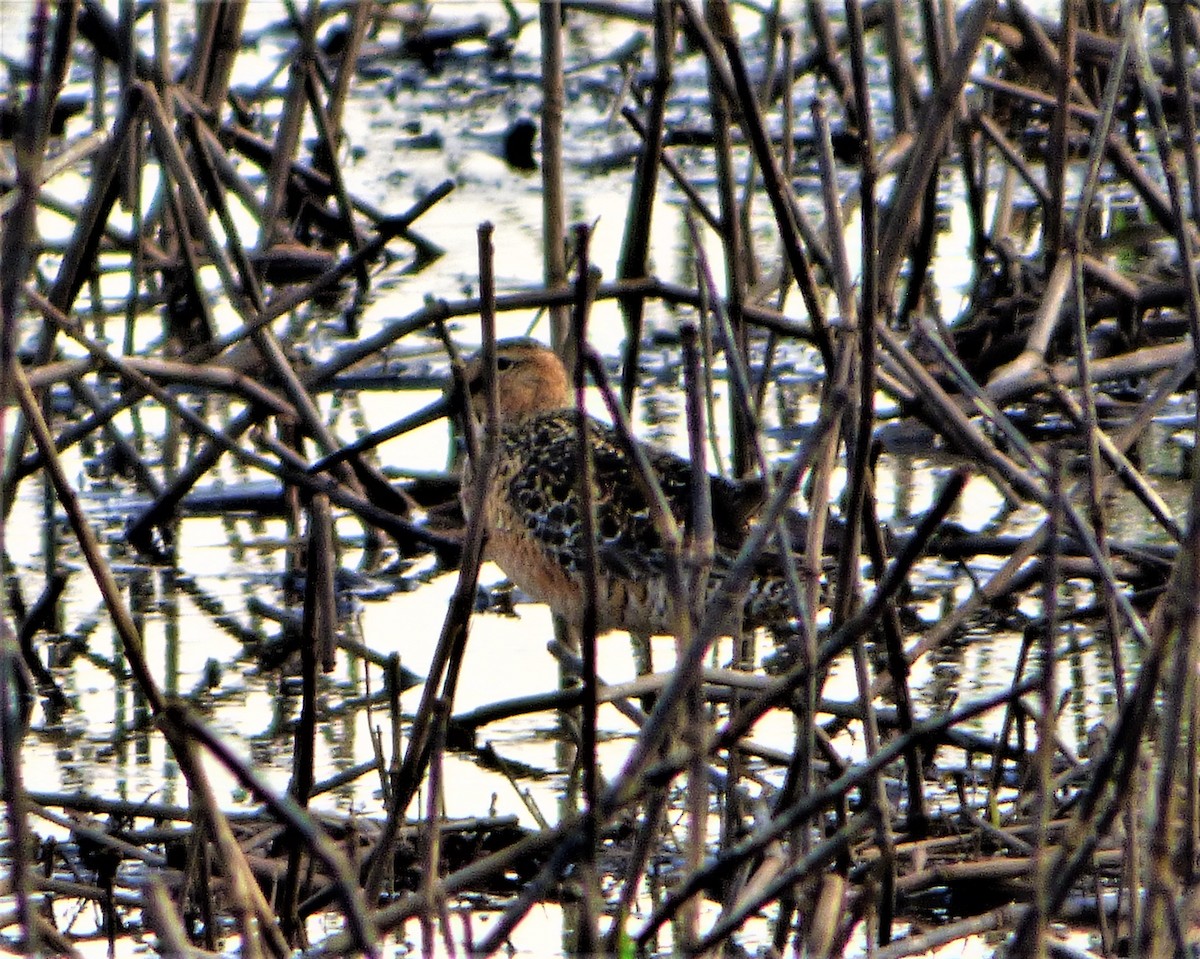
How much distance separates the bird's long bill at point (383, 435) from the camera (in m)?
5.49

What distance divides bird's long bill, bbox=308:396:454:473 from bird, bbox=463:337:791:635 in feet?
0.61

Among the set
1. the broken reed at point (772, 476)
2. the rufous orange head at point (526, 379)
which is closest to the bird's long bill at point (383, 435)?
the broken reed at point (772, 476)

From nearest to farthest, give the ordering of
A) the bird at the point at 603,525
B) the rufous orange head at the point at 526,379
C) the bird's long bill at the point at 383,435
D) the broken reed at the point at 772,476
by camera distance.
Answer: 1. the broken reed at the point at 772,476
2. the bird at the point at 603,525
3. the bird's long bill at the point at 383,435
4. the rufous orange head at the point at 526,379

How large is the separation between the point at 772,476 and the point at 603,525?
1698mm

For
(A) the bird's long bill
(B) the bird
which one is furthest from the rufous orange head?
(A) the bird's long bill

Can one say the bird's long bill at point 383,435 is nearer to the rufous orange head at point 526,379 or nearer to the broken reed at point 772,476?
the broken reed at point 772,476

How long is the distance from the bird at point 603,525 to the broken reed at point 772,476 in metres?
0.16

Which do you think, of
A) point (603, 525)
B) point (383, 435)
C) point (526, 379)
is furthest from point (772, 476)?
point (526, 379)

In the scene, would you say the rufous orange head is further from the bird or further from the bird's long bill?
the bird's long bill

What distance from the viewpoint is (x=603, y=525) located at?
5328 mm

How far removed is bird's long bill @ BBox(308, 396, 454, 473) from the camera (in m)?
5.49

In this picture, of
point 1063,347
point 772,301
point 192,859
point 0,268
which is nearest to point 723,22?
point 192,859

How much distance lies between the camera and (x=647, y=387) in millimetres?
7273

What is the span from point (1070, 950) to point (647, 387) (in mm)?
4536
